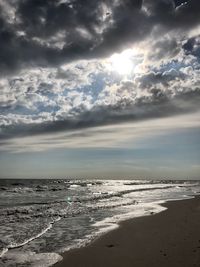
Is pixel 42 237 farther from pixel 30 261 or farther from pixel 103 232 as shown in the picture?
pixel 30 261

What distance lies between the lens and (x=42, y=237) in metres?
12.5

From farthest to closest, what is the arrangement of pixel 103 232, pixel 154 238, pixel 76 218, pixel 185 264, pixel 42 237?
pixel 76 218 < pixel 103 232 < pixel 42 237 < pixel 154 238 < pixel 185 264

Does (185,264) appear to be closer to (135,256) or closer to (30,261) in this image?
(135,256)

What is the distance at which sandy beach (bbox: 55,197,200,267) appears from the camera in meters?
8.56

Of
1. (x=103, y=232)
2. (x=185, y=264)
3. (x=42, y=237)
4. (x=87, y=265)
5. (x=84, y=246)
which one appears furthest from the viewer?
(x=103, y=232)

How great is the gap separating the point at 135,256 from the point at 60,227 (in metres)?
6.26

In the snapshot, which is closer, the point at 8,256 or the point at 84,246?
the point at 8,256

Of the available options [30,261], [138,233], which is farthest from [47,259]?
[138,233]

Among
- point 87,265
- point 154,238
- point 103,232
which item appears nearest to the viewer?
point 87,265

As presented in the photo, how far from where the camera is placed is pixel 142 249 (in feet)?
33.1

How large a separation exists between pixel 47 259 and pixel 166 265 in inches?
115

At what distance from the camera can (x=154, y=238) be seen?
1167 cm

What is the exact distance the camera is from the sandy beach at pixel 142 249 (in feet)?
28.1

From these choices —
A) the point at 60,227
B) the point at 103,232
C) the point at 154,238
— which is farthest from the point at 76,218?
the point at 154,238
